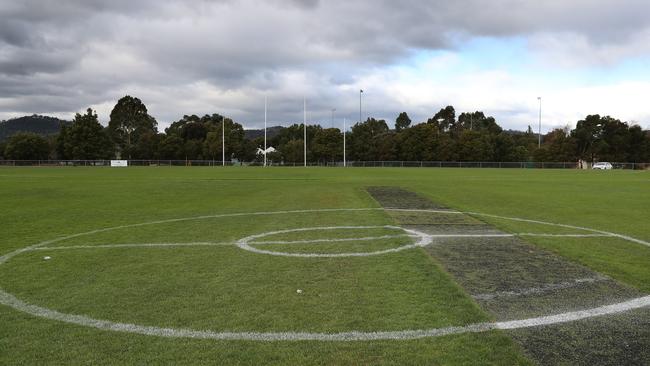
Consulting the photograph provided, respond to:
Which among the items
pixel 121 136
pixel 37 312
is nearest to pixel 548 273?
pixel 37 312

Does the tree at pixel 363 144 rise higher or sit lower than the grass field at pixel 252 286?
higher

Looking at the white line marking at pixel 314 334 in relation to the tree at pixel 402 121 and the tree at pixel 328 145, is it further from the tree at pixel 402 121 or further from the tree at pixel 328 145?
the tree at pixel 402 121

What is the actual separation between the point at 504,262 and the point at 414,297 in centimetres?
243

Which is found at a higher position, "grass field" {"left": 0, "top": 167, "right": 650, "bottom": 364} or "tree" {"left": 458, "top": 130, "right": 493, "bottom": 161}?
"tree" {"left": 458, "top": 130, "right": 493, "bottom": 161}

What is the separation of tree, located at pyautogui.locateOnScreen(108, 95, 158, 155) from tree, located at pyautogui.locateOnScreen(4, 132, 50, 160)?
3011 centimetres

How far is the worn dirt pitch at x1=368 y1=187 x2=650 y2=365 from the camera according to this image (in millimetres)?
3967

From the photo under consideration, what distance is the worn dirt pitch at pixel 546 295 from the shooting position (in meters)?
3.97

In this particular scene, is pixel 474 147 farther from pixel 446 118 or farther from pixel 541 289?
pixel 541 289

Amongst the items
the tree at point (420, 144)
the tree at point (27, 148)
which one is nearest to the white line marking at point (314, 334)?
the tree at point (420, 144)

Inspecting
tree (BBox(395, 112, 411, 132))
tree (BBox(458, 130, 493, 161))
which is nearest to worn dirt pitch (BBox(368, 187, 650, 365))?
tree (BBox(458, 130, 493, 161))

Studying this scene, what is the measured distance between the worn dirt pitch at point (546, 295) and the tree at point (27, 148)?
106m

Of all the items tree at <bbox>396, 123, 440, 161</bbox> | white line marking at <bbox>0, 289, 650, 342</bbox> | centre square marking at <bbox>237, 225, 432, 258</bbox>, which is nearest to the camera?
white line marking at <bbox>0, 289, 650, 342</bbox>

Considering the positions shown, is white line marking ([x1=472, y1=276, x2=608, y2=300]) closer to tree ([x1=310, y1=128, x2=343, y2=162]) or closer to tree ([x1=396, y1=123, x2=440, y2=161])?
tree ([x1=396, y1=123, x2=440, y2=161])

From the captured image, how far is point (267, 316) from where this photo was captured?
15.7ft
